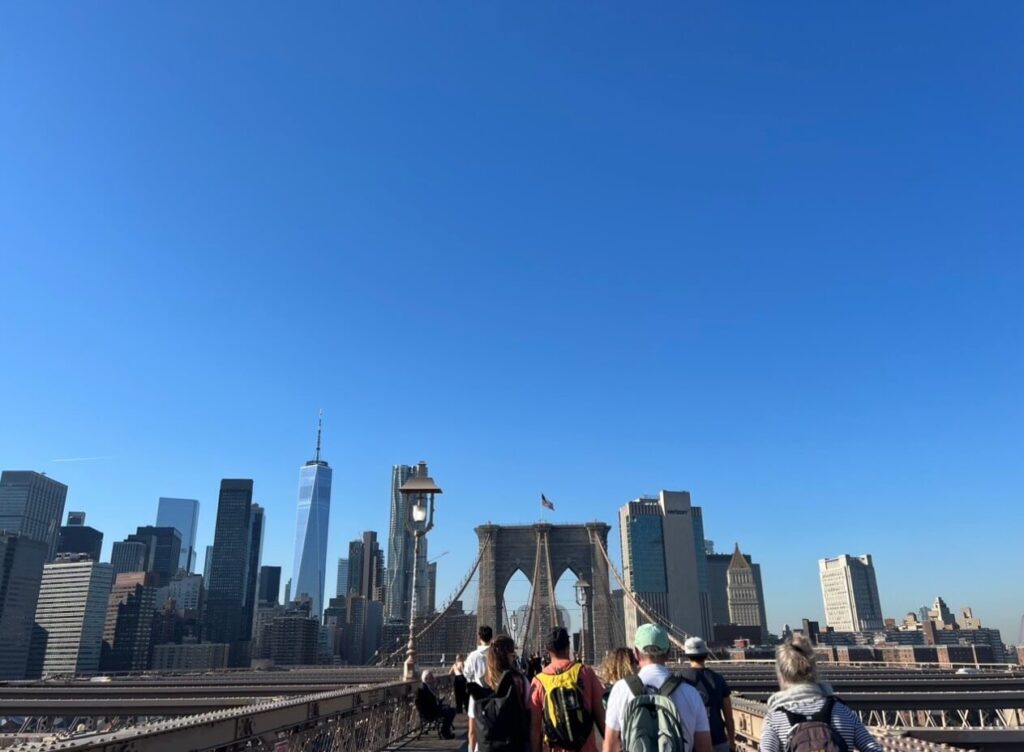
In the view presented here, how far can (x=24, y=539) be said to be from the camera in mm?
150375

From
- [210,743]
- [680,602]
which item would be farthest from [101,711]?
[680,602]

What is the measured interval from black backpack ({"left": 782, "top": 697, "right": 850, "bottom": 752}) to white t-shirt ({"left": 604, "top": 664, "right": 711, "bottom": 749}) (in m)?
0.63

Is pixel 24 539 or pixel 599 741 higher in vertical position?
pixel 24 539

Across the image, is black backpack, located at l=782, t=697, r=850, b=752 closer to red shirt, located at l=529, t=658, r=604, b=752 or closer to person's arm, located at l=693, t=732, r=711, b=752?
person's arm, located at l=693, t=732, r=711, b=752

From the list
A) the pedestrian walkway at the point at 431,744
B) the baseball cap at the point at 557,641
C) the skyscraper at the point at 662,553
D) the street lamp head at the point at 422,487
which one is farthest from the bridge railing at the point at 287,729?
the skyscraper at the point at 662,553

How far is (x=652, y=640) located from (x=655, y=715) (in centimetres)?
50

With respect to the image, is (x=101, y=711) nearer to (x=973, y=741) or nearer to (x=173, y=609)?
(x=973, y=741)

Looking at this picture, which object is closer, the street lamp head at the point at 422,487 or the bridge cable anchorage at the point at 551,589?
the street lamp head at the point at 422,487

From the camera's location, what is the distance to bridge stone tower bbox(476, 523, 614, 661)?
69.8 metres

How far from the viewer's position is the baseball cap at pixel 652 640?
13.1 feet

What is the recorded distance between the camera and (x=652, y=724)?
3.56 m

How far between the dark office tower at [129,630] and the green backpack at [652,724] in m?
189

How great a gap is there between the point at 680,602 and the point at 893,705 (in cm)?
16405

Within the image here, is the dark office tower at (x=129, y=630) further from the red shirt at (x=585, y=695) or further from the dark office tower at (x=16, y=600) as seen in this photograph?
the red shirt at (x=585, y=695)
